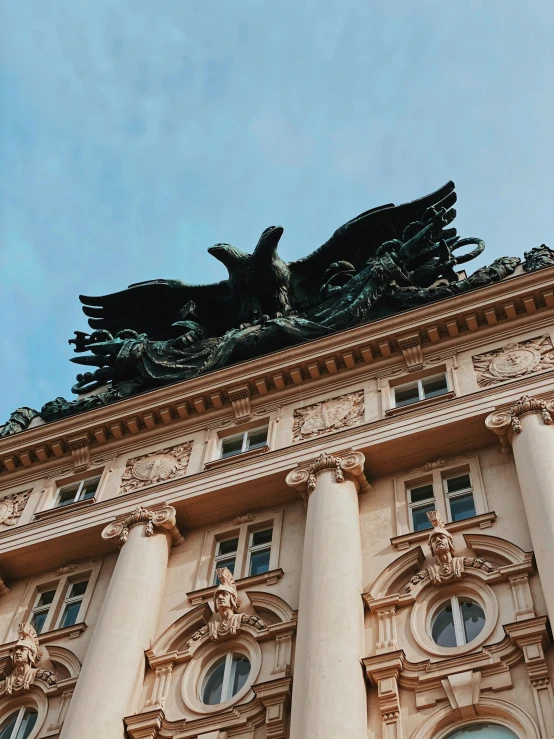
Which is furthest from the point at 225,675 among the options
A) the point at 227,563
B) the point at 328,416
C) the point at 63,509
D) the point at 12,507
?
the point at 12,507

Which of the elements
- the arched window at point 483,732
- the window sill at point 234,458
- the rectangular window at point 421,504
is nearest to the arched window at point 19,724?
the window sill at point 234,458

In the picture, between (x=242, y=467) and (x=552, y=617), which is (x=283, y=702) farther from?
(x=242, y=467)

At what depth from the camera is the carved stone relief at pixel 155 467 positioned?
2658cm

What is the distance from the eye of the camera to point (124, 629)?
21.4 metres

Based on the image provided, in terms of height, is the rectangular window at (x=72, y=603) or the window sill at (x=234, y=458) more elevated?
the window sill at (x=234, y=458)

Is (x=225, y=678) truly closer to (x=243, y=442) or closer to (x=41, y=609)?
(x=41, y=609)

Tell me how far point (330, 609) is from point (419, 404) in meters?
6.93

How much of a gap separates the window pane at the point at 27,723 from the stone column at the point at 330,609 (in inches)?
230

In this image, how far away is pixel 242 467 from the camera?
25.3 meters

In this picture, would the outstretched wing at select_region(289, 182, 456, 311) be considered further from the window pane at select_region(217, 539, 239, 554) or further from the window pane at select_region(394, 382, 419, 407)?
the window pane at select_region(217, 539, 239, 554)

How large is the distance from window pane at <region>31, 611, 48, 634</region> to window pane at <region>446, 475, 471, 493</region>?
9210mm

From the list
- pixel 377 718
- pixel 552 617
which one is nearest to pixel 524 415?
pixel 552 617

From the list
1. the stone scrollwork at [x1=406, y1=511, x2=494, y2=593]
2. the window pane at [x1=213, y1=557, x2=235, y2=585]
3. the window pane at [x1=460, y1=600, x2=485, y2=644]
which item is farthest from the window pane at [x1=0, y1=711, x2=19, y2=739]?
the window pane at [x1=460, y1=600, x2=485, y2=644]

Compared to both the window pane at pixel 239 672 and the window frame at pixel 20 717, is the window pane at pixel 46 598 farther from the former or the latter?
the window pane at pixel 239 672
